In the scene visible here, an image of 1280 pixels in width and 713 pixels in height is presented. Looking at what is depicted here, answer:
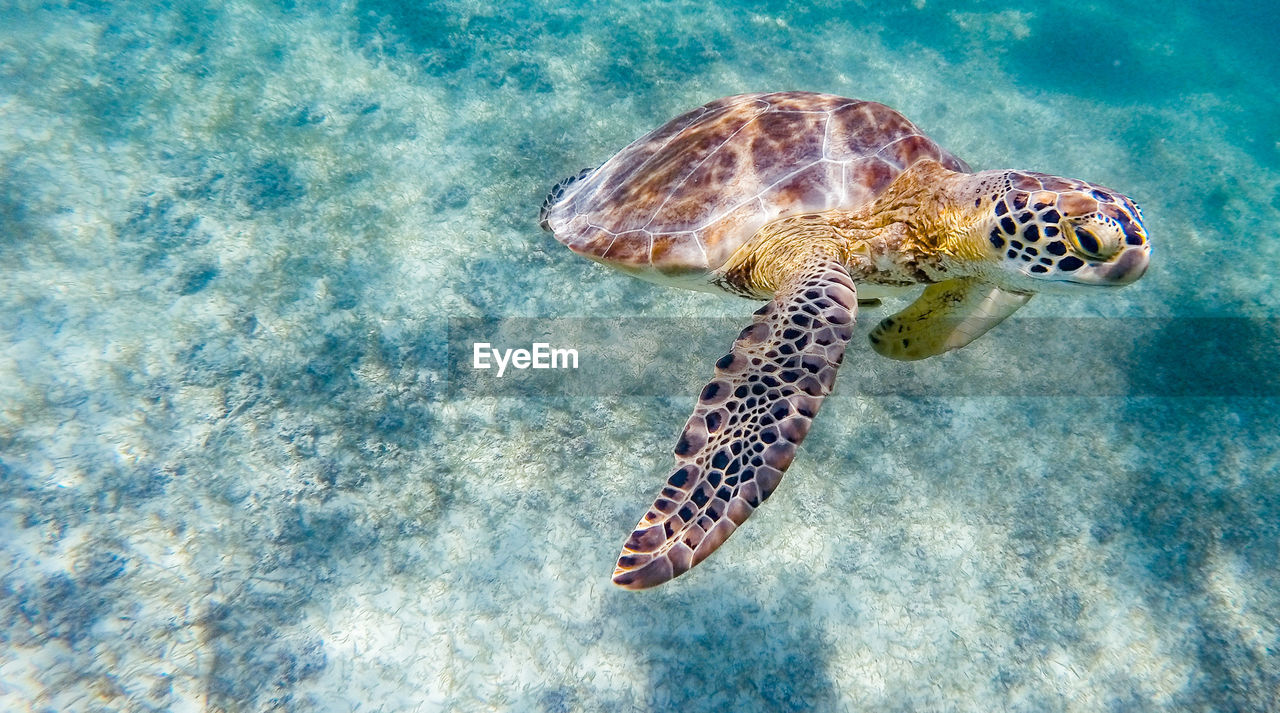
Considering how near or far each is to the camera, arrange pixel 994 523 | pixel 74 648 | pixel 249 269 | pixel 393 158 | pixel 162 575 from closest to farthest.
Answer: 1. pixel 74 648
2. pixel 162 575
3. pixel 994 523
4. pixel 249 269
5. pixel 393 158

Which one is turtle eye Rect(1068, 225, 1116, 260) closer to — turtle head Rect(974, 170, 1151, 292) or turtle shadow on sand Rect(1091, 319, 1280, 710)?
turtle head Rect(974, 170, 1151, 292)

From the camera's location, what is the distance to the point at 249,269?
11.3 feet

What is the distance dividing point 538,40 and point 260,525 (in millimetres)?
5342

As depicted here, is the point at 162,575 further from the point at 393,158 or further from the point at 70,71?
the point at 70,71

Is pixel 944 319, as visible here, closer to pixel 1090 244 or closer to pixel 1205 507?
pixel 1090 244

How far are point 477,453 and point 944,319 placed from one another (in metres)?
2.55

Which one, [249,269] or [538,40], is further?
[538,40]

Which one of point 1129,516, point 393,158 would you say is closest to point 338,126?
point 393,158

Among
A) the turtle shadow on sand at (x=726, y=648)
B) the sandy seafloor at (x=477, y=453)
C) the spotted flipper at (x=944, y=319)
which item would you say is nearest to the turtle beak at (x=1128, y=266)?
the spotted flipper at (x=944, y=319)

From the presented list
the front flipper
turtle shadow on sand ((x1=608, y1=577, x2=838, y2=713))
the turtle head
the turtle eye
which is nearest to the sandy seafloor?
turtle shadow on sand ((x1=608, y1=577, x2=838, y2=713))

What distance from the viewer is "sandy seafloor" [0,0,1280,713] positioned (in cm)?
229

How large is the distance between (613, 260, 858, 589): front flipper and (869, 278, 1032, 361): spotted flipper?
2.58ft

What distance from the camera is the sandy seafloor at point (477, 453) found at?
2.29m

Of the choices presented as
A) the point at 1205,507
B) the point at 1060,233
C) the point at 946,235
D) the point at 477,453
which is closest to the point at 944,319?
the point at 946,235
